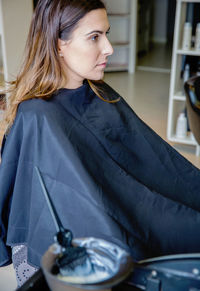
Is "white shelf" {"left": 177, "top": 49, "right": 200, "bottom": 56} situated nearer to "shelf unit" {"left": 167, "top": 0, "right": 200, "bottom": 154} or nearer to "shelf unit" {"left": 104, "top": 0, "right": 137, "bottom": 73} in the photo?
"shelf unit" {"left": 167, "top": 0, "right": 200, "bottom": 154}

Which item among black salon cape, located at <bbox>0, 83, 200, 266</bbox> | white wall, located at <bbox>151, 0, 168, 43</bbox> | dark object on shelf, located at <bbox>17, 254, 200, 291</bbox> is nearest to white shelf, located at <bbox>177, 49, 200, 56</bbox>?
black salon cape, located at <bbox>0, 83, 200, 266</bbox>

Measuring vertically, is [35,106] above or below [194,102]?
above

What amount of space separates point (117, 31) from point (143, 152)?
19.4 ft

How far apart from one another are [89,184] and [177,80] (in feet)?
9.09

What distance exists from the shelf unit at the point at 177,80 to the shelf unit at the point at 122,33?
3.31 metres

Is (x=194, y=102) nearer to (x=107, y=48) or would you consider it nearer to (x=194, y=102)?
(x=194, y=102)

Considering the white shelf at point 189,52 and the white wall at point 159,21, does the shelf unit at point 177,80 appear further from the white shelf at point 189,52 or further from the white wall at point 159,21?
the white wall at point 159,21

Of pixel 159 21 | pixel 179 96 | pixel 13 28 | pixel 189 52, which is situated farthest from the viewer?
pixel 159 21

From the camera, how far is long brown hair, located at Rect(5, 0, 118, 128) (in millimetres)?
1438

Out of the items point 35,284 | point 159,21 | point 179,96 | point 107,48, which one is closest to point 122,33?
point 179,96

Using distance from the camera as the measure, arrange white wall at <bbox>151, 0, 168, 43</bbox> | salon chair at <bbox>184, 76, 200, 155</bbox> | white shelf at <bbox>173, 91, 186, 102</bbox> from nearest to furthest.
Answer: salon chair at <bbox>184, 76, 200, 155</bbox>
white shelf at <bbox>173, 91, 186, 102</bbox>
white wall at <bbox>151, 0, 168, 43</bbox>

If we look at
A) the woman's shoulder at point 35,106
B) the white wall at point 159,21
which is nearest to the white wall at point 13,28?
the woman's shoulder at point 35,106

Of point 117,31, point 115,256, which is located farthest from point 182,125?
point 117,31

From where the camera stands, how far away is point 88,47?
1477 mm
